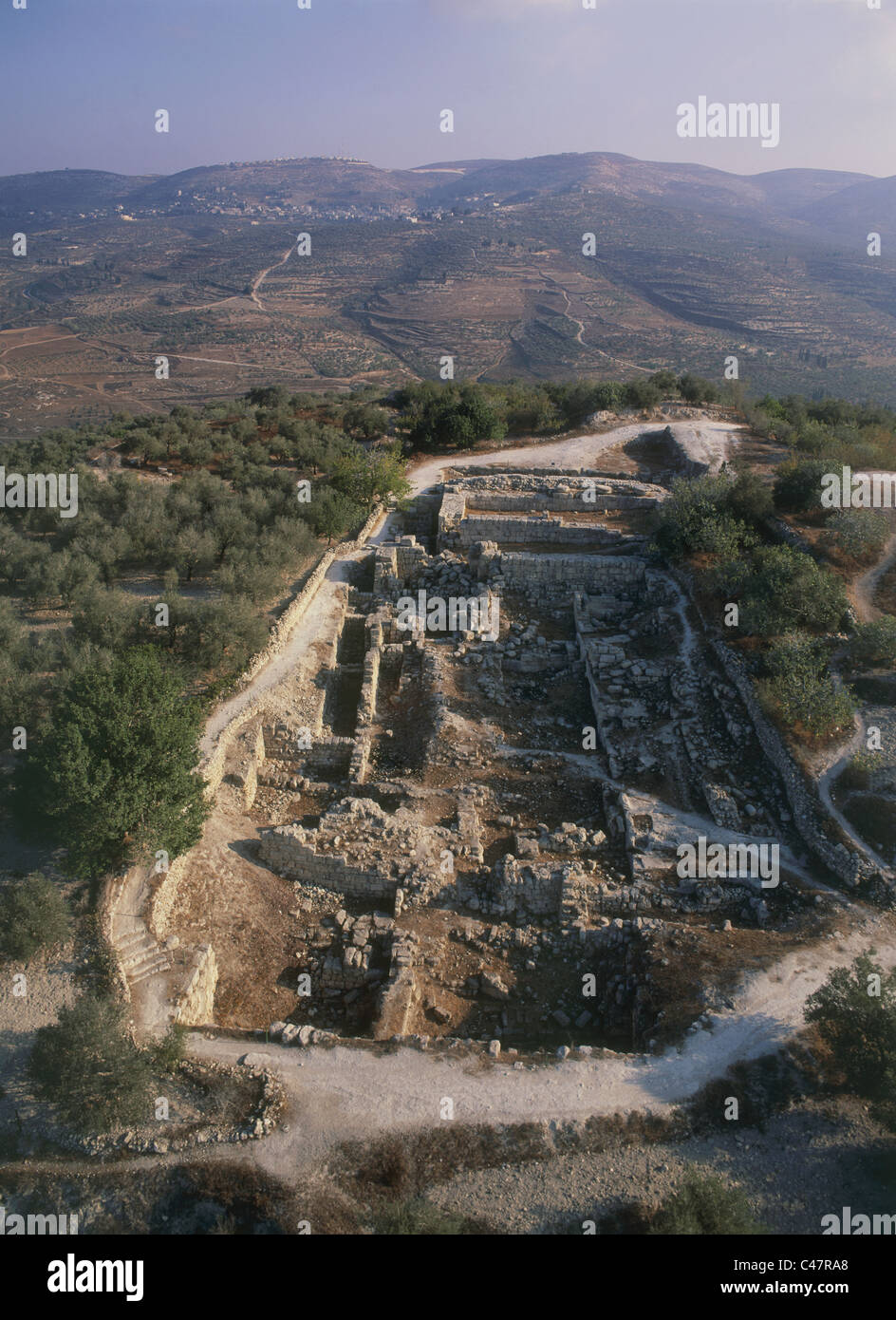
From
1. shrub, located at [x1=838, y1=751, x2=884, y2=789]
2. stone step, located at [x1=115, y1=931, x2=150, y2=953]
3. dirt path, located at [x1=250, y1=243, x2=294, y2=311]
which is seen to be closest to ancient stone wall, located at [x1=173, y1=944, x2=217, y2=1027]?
stone step, located at [x1=115, y1=931, x2=150, y2=953]

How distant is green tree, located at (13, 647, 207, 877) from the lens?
10.8m

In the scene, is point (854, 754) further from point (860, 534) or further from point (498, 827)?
point (860, 534)

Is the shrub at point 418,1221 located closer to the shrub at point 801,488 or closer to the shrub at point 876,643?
the shrub at point 876,643

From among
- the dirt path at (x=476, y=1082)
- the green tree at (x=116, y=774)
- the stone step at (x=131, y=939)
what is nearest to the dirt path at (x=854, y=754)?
the dirt path at (x=476, y=1082)

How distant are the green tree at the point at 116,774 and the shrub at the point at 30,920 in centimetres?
58

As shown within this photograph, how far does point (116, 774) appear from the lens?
11.2m

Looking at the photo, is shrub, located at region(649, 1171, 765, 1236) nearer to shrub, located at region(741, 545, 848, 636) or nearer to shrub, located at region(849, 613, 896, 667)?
shrub, located at region(849, 613, 896, 667)

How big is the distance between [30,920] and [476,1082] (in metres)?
6.58

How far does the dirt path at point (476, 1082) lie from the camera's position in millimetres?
8648

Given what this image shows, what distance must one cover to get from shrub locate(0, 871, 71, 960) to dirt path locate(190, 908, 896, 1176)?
8.82 feet

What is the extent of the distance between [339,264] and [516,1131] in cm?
13839

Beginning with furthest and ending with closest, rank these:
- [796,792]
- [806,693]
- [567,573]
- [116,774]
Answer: [567,573]
[806,693]
[796,792]
[116,774]

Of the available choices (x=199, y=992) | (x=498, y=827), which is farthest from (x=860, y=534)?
(x=199, y=992)
